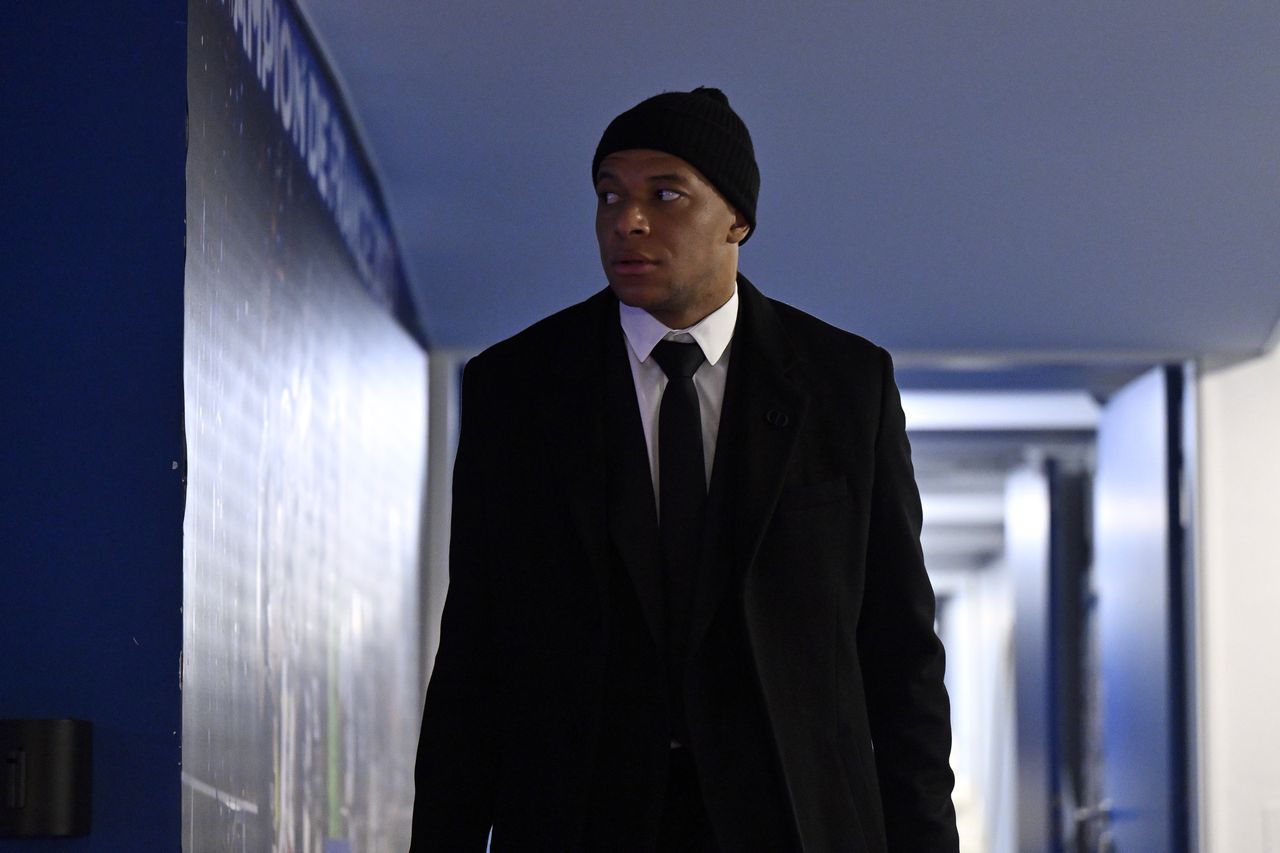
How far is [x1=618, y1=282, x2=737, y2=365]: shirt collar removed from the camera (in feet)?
6.40

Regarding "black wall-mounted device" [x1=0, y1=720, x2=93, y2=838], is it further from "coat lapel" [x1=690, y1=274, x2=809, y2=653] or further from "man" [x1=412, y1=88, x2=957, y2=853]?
"coat lapel" [x1=690, y1=274, x2=809, y2=653]

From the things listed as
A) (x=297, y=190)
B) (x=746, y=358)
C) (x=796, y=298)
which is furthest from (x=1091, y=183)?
(x=746, y=358)

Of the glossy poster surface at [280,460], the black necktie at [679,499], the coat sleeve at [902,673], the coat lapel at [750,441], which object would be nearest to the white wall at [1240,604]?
the glossy poster surface at [280,460]

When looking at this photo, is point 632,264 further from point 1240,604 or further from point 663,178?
point 1240,604

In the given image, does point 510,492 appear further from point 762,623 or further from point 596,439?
point 762,623

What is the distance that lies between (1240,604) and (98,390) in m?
3.62

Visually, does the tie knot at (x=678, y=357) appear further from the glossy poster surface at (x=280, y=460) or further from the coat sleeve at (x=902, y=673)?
the glossy poster surface at (x=280, y=460)

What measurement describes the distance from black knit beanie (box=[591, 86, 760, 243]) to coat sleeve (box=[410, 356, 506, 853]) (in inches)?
13.6

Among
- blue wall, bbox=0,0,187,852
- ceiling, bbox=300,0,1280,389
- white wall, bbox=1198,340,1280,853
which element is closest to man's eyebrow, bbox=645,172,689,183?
blue wall, bbox=0,0,187,852

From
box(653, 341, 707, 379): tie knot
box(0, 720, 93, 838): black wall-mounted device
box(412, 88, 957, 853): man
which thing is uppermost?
box(653, 341, 707, 379): tie knot

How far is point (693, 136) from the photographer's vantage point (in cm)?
193

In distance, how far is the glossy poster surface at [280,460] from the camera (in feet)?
6.95

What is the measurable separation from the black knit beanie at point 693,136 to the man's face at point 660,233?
0.01m

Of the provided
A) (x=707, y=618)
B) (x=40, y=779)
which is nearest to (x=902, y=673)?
(x=707, y=618)
